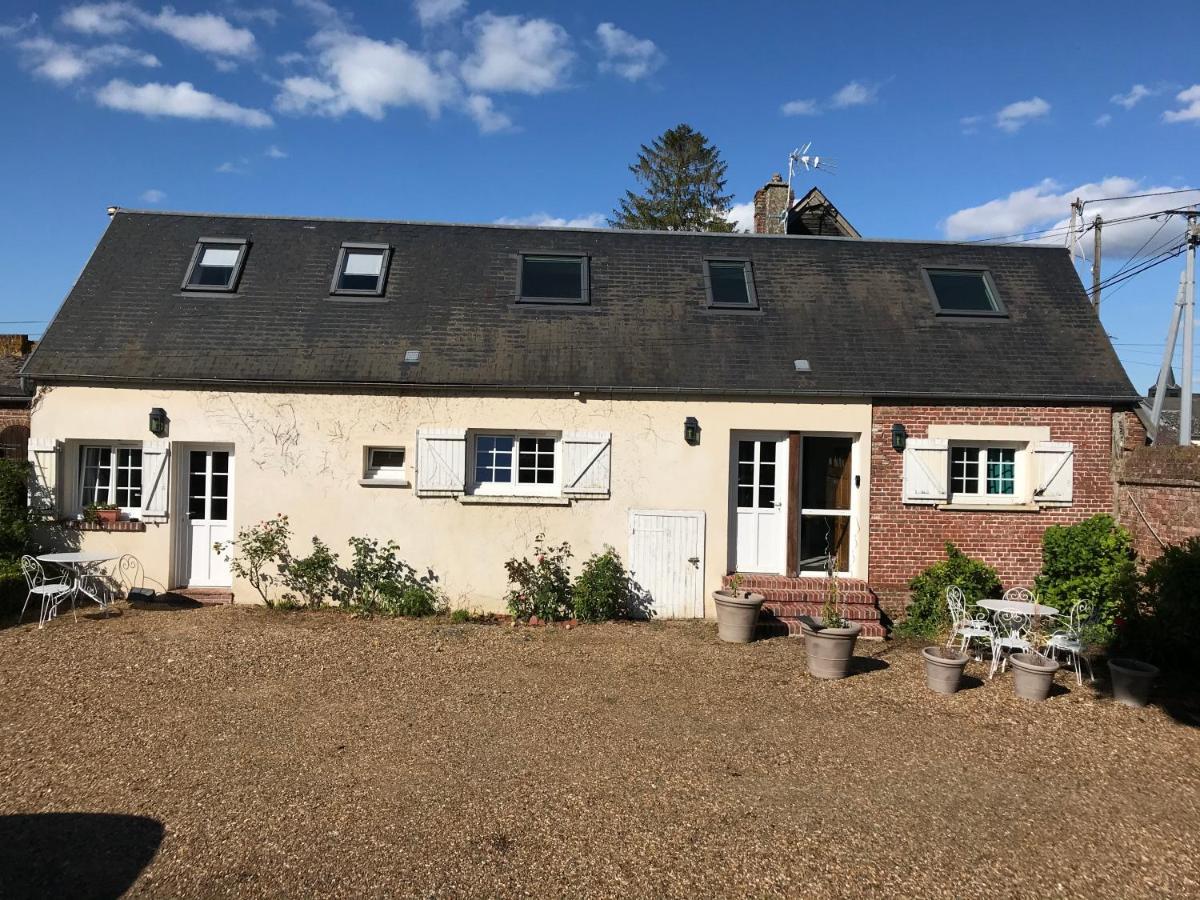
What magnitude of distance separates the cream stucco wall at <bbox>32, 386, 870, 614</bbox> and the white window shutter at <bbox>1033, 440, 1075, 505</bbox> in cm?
216

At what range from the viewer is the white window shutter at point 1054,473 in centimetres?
955

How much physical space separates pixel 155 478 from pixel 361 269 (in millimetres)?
4077

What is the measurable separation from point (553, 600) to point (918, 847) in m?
5.53

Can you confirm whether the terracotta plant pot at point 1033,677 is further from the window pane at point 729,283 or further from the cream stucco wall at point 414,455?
the window pane at point 729,283

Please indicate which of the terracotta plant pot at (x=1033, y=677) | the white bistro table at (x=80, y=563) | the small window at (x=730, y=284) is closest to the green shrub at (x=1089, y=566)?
the terracotta plant pot at (x=1033, y=677)

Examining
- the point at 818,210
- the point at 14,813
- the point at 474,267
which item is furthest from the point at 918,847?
the point at 818,210

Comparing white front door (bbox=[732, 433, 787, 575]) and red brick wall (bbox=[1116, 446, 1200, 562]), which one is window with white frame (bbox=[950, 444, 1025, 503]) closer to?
red brick wall (bbox=[1116, 446, 1200, 562])

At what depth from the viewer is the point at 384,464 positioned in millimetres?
9875

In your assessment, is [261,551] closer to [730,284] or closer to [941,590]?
[730,284]

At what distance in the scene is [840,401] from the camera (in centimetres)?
970

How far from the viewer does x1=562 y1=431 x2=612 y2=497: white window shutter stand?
9570mm

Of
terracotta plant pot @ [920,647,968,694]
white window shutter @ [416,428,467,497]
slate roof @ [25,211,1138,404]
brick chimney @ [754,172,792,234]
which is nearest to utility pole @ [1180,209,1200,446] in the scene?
slate roof @ [25,211,1138,404]

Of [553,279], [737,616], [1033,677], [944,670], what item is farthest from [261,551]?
[1033,677]

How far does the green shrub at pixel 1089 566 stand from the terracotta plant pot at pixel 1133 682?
1.73 meters
